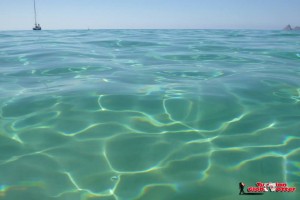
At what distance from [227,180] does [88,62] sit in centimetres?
438

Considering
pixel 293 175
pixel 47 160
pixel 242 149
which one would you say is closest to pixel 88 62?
pixel 47 160

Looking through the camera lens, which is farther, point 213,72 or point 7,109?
point 213,72

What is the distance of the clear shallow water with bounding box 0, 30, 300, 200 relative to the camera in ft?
6.85

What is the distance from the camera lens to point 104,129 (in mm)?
2850

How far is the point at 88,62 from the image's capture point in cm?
583

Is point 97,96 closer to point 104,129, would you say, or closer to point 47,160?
point 104,129

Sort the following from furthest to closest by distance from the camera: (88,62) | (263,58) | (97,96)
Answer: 1. (263,58)
2. (88,62)
3. (97,96)

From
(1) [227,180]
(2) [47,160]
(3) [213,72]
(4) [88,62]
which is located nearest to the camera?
(1) [227,180]

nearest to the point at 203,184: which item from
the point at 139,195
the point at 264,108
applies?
the point at 139,195

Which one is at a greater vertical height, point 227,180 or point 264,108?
point 264,108

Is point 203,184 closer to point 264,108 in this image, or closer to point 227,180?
point 227,180

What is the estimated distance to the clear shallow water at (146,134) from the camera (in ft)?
6.85

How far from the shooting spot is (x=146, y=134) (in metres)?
2.77

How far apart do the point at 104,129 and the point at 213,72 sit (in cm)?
273
